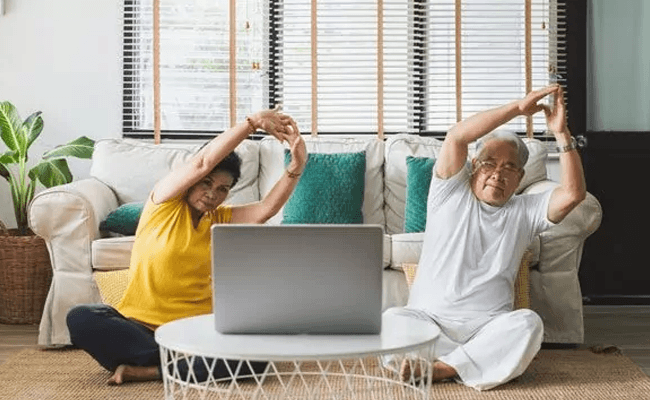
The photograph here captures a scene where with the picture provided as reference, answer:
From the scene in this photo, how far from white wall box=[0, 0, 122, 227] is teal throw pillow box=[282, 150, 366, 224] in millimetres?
1467

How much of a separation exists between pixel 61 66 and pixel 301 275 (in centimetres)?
362

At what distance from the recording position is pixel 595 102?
219 inches

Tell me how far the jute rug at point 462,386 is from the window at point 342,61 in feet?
6.27

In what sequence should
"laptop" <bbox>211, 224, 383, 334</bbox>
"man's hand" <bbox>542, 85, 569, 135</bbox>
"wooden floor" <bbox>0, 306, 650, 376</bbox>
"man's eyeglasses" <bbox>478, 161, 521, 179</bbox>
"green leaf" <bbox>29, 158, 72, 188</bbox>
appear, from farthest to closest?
"green leaf" <bbox>29, 158, 72, 188</bbox>, "wooden floor" <bbox>0, 306, 650, 376</bbox>, "man's eyeglasses" <bbox>478, 161, 521, 179</bbox>, "man's hand" <bbox>542, 85, 569, 135</bbox>, "laptop" <bbox>211, 224, 383, 334</bbox>

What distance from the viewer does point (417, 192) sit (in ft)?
14.8

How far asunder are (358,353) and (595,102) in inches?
152

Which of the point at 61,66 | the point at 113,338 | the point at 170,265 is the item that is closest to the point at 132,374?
the point at 113,338

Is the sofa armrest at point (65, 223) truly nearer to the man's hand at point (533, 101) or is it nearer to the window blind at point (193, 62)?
the window blind at point (193, 62)

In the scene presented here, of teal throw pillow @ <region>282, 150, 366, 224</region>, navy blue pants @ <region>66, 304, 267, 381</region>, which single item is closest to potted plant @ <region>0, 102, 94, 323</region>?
teal throw pillow @ <region>282, 150, 366, 224</region>

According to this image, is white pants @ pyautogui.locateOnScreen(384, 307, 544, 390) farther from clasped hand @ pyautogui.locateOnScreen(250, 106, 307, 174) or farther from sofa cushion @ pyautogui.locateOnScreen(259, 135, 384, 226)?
sofa cushion @ pyautogui.locateOnScreen(259, 135, 384, 226)

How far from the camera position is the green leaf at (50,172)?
16.1 ft

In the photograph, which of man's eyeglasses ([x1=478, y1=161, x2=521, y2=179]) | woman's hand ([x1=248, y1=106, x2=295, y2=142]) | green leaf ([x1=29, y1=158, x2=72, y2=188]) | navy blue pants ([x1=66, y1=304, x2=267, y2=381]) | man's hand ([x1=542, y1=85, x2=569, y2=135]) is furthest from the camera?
green leaf ([x1=29, y1=158, x2=72, y2=188])

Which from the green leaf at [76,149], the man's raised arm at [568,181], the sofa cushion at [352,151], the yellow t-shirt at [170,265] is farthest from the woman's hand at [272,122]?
the green leaf at [76,149]

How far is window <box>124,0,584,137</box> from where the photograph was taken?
5.55m
